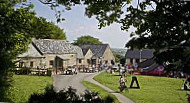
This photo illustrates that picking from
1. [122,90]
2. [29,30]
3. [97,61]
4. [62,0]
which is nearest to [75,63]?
[97,61]

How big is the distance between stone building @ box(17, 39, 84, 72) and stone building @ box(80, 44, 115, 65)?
732 cm

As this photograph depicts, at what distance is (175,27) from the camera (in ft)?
16.2

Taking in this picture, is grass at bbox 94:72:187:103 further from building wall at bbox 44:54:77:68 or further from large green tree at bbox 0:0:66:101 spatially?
building wall at bbox 44:54:77:68

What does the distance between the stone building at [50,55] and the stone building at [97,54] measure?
7.32 m

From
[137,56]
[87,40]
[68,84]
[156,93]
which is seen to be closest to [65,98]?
[156,93]

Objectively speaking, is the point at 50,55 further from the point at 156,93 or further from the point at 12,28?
the point at 12,28

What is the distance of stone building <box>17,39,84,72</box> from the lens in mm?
37875

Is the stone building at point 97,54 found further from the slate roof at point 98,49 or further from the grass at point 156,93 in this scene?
the grass at point 156,93

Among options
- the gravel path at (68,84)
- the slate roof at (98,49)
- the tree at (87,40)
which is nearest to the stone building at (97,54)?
the slate roof at (98,49)

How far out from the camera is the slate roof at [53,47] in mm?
41906

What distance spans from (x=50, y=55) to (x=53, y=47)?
243cm

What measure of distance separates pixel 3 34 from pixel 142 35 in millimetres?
8291

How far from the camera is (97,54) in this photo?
65.9 meters

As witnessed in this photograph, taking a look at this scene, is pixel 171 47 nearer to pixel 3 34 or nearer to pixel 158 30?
pixel 158 30
